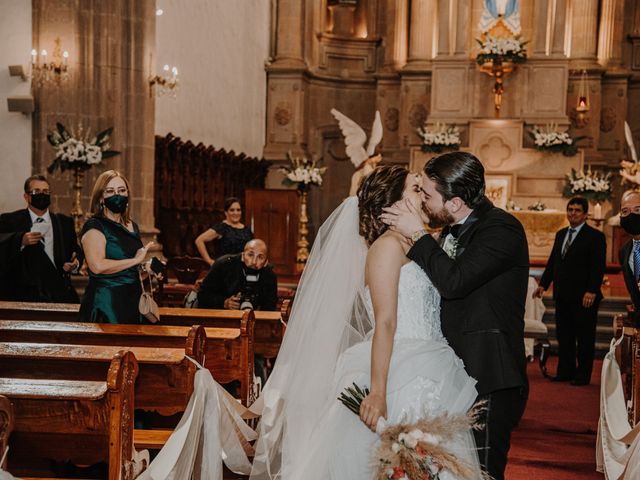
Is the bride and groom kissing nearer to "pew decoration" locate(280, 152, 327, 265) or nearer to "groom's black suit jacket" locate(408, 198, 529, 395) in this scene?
"groom's black suit jacket" locate(408, 198, 529, 395)

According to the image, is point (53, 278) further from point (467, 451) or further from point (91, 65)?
point (467, 451)

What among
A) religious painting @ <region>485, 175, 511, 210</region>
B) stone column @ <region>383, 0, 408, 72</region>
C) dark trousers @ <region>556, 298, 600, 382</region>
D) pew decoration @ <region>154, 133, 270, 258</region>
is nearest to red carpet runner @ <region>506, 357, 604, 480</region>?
dark trousers @ <region>556, 298, 600, 382</region>

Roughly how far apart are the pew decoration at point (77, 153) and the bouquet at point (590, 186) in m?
8.36

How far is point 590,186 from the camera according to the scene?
47.4 ft

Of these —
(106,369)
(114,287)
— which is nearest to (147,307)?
(114,287)

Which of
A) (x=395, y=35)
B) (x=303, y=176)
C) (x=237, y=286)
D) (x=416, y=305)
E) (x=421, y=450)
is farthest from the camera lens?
(x=395, y=35)

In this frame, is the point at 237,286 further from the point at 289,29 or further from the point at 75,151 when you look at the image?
the point at 289,29

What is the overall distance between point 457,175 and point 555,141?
1333cm

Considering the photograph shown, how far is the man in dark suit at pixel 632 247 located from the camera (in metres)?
6.06

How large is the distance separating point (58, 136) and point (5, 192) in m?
1.21

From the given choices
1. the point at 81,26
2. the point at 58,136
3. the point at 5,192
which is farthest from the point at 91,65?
the point at 5,192

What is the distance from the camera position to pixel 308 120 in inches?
723

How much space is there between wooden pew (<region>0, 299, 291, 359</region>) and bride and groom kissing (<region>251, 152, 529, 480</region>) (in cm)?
247

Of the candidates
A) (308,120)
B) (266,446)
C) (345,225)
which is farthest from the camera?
(308,120)
